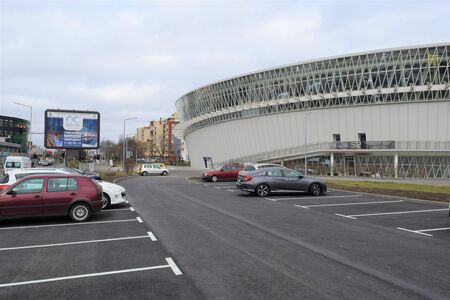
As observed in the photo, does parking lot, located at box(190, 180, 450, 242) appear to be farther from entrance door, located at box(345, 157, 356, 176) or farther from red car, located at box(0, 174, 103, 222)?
entrance door, located at box(345, 157, 356, 176)

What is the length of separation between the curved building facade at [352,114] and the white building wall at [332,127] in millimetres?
137

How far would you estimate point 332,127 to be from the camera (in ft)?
209

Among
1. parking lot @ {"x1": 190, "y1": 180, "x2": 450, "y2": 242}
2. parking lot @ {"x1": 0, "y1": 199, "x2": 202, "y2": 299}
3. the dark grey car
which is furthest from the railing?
parking lot @ {"x1": 0, "y1": 199, "x2": 202, "y2": 299}

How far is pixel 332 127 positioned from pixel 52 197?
56.5 metres

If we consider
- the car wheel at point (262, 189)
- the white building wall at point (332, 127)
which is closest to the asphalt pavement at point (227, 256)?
the car wheel at point (262, 189)

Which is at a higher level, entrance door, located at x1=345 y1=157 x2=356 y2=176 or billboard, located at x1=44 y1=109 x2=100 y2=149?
billboard, located at x1=44 y1=109 x2=100 y2=149

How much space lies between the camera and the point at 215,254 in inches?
305

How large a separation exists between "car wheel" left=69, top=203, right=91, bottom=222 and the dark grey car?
31.0ft

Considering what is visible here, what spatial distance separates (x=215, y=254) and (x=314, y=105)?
2347 inches

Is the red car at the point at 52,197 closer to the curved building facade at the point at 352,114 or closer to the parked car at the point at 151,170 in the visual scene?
the parked car at the point at 151,170

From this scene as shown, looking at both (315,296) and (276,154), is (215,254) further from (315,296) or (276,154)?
(276,154)

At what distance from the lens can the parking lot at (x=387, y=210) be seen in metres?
11.3

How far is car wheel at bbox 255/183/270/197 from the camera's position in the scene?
65.2ft

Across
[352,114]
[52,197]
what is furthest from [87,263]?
[352,114]
